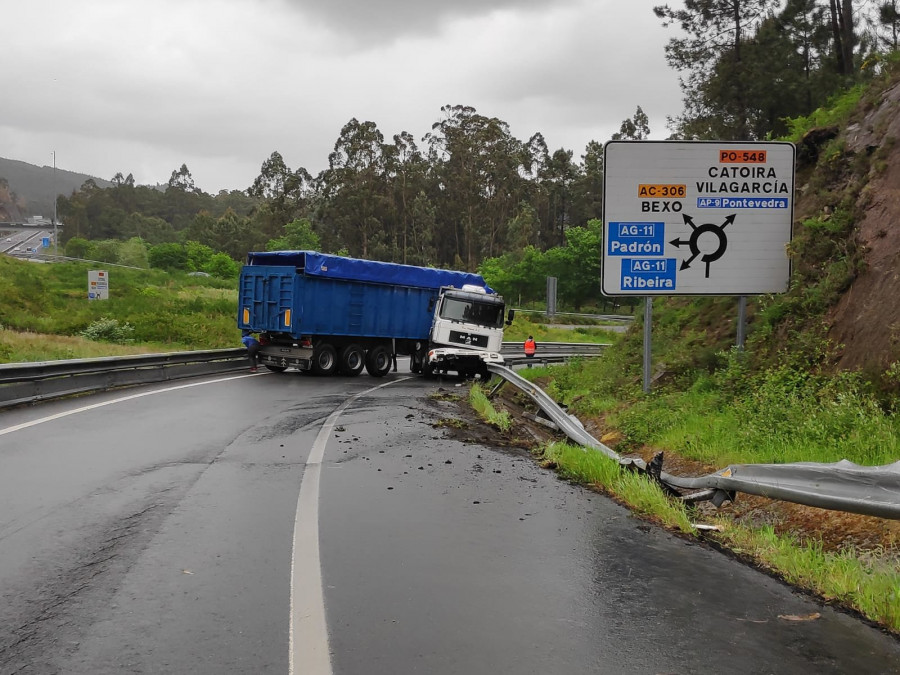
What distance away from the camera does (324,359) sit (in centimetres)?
2370

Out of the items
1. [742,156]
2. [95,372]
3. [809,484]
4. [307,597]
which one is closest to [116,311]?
[95,372]

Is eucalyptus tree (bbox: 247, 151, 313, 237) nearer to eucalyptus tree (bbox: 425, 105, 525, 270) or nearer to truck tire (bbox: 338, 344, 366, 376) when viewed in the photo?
eucalyptus tree (bbox: 425, 105, 525, 270)

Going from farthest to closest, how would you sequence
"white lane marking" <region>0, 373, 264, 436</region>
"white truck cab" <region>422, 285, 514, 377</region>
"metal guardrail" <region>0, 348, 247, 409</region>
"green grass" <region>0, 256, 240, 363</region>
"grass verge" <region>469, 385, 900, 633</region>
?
1. "green grass" <region>0, 256, 240, 363</region>
2. "white truck cab" <region>422, 285, 514, 377</region>
3. "metal guardrail" <region>0, 348, 247, 409</region>
4. "white lane marking" <region>0, 373, 264, 436</region>
5. "grass verge" <region>469, 385, 900, 633</region>

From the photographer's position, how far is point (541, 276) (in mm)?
81250

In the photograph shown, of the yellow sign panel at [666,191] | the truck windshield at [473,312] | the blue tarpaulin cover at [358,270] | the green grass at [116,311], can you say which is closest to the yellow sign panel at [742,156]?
the yellow sign panel at [666,191]

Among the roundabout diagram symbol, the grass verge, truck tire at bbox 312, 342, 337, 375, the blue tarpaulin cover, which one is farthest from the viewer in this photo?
truck tire at bbox 312, 342, 337, 375

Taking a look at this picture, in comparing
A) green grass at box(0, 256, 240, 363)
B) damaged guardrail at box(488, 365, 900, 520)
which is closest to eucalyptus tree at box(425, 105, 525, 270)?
green grass at box(0, 256, 240, 363)

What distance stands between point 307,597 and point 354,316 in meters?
20.5

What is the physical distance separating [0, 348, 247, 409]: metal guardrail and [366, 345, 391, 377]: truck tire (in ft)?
13.6

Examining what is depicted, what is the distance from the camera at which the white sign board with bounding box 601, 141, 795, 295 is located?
12.6 meters

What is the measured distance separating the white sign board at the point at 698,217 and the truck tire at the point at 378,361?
44.8ft

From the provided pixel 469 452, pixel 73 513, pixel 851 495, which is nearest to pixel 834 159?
pixel 469 452

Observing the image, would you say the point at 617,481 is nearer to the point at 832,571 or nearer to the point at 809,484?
the point at 809,484

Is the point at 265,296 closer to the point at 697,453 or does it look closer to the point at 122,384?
the point at 122,384
